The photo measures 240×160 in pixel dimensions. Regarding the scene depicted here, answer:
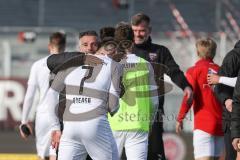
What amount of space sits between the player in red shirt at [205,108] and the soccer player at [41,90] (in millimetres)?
1777

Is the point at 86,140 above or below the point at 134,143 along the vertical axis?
above

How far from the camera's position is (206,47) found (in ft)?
34.3

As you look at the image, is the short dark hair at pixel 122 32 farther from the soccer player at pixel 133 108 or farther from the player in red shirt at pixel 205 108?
the player in red shirt at pixel 205 108

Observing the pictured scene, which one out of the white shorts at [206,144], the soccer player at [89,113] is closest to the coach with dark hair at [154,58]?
the white shorts at [206,144]

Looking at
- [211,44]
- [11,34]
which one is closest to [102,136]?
[211,44]

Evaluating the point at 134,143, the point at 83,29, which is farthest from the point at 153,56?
→ the point at 83,29

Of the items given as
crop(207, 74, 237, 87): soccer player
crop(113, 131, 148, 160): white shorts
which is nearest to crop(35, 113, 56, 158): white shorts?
crop(113, 131, 148, 160): white shorts

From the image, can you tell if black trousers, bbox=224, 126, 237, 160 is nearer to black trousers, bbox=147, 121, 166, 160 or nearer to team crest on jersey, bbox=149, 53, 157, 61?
black trousers, bbox=147, 121, 166, 160

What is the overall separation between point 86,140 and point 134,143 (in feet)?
5.28

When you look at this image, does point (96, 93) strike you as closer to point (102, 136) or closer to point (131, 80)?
point (102, 136)

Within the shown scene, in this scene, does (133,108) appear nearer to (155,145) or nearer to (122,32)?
(122,32)

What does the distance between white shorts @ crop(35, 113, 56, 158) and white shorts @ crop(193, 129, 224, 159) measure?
80.0 inches

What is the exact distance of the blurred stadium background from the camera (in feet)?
55.6

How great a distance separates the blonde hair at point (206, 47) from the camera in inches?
411
